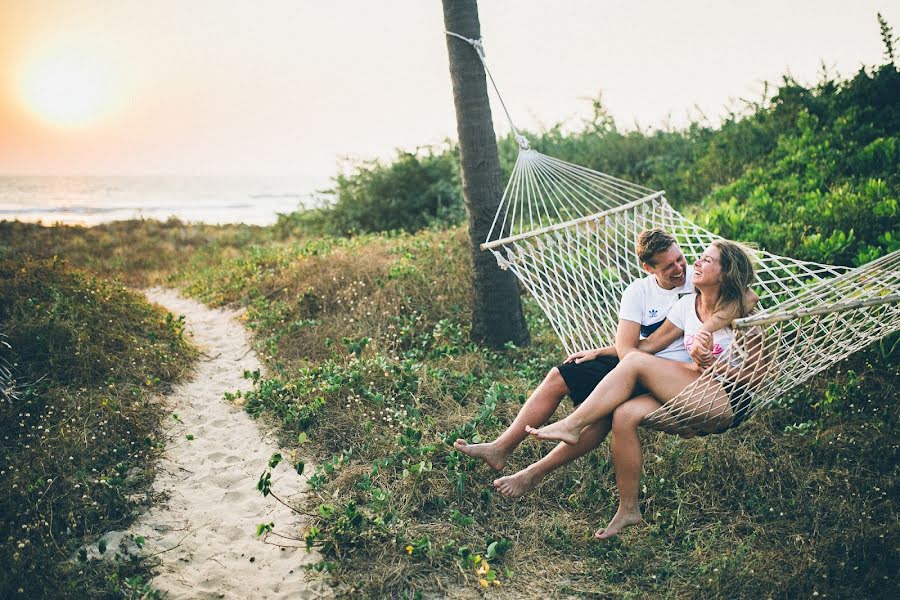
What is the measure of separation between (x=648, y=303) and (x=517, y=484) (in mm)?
809

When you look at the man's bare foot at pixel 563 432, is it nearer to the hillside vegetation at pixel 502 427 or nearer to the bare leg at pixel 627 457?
the bare leg at pixel 627 457

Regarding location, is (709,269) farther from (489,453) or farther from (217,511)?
(217,511)

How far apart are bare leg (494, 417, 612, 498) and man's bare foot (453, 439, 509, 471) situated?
73 millimetres

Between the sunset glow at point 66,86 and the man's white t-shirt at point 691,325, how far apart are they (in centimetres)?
734

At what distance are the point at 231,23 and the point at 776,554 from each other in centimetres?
843

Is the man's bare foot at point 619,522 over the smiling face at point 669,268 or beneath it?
beneath

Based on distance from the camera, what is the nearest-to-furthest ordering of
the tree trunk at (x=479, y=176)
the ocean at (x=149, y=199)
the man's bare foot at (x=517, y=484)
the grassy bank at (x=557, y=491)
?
the grassy bank at (x=557, y=491) < the man's bare foot at (x=517, y=484) < the tree trunk at (x=479, y=176) < the ocean at (x=149, y=199)

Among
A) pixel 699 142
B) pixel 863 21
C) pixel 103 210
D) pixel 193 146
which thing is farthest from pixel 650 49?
pixel 193 146

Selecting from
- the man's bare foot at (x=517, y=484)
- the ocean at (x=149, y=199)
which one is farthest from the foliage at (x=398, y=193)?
the ocean at (x=149, y=199)

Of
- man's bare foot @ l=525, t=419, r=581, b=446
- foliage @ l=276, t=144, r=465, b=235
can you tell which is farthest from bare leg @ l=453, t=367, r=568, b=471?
foliage @ l=276, t=144, r=465, b=235

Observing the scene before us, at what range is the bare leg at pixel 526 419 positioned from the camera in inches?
86.4

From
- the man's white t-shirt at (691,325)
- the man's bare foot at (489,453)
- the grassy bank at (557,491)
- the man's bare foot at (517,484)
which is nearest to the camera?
the grassy bank at (557,491)

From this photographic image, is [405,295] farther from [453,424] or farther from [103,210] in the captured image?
[103,210]

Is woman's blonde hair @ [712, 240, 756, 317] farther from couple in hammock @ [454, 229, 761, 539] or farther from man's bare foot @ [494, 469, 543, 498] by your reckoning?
man's bare foot @ [494, 469, 543, 498]
